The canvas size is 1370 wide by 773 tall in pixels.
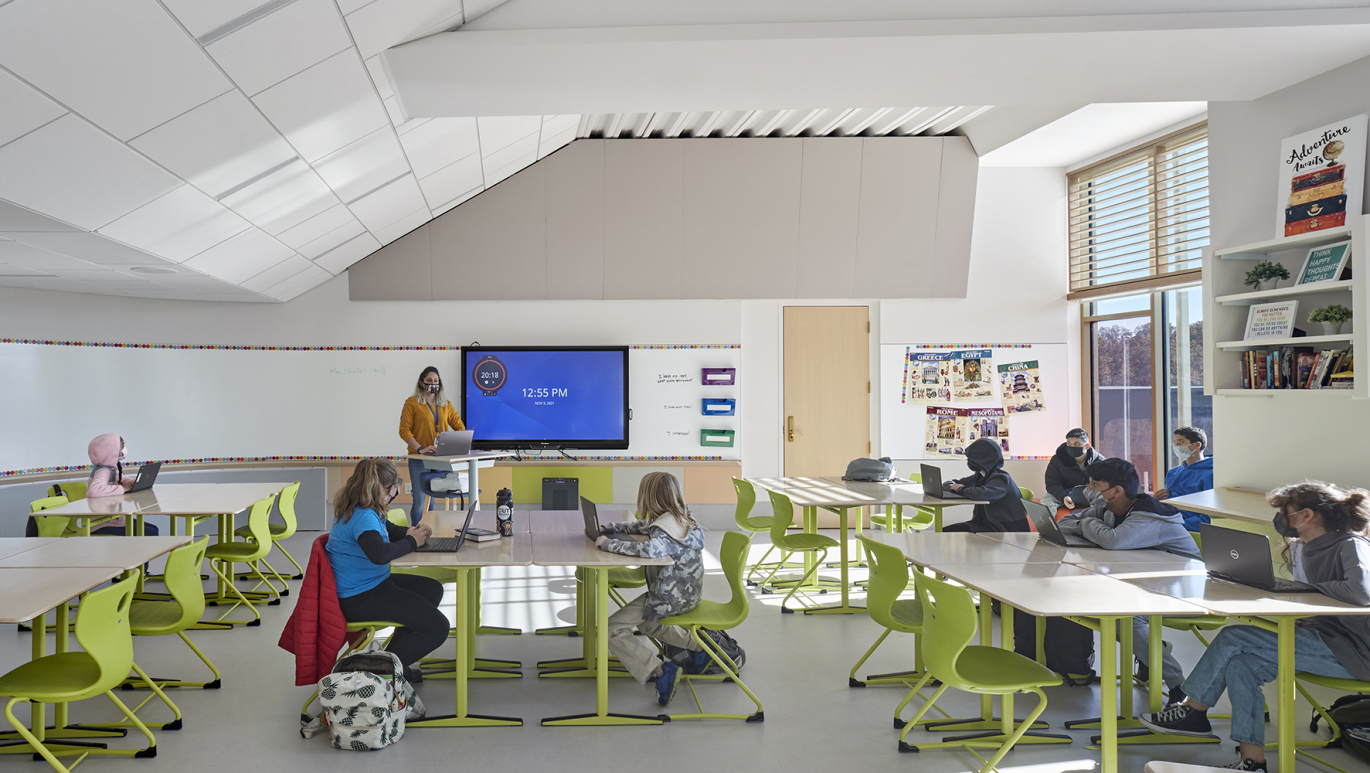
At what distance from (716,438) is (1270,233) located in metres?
4.98

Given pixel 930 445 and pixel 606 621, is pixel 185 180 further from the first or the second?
A: pixel 930 445

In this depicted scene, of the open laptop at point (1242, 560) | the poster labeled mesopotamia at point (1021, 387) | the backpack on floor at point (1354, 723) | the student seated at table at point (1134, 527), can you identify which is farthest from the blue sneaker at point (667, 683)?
the poster labeled mesopotamia at point (1021, 387)

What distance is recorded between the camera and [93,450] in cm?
535

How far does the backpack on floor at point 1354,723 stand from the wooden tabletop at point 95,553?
4.95 metres

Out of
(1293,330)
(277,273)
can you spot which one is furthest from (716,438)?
(1293,330)

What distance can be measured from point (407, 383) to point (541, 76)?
4.91 m

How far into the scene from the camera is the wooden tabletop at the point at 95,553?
136 inches

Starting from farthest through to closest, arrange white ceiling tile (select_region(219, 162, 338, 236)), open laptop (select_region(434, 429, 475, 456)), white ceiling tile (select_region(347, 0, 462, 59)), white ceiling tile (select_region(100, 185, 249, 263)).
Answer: open laptop (select_region(434, 429, 475, 456)) < white ceiling tile (select_region(219, 162, 338, 236)) < white ceiling tile (select_region(100, 185, 249, 263)) < white ceiling tile (select_region(347, 0, 462, 59))

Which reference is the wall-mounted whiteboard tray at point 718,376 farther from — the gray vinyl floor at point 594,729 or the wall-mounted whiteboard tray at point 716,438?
the gray vinyl floor at point 594,729

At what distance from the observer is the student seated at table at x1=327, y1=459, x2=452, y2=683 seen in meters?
3.60

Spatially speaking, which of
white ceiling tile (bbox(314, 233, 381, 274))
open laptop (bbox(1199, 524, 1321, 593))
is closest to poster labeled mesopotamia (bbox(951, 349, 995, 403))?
open laptop (bbox(1199, 524, 1321, 593))

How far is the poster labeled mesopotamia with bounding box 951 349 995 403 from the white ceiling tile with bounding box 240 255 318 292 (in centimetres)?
623

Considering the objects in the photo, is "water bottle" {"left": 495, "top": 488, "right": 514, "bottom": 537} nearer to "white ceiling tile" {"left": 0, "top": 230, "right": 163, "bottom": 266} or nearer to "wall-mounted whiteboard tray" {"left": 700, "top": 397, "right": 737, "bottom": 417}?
"white ceiling tile" {"left": 0, "top": 230, "right": 163, "bottom": 266}

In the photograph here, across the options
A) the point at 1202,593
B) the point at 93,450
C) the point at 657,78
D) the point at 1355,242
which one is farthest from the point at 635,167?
the point at 1202,593
